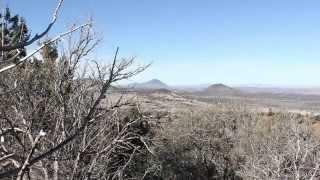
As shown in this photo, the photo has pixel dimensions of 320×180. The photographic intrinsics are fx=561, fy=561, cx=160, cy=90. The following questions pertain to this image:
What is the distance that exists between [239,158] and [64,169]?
2591 centimetres

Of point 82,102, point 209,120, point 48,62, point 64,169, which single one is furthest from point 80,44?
point 209,120

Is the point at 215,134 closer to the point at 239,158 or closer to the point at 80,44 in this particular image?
the point at 239,158

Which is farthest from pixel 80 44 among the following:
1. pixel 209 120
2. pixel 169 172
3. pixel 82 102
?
pixel 209 120

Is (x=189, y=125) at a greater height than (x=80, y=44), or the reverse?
(x=80, y=44)

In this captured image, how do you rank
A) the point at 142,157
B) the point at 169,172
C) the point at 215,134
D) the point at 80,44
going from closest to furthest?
the point at 80,44 → the point at 142,157 → the point at 169,172 → the point at 215,134

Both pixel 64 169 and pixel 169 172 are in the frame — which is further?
pixel 169 172

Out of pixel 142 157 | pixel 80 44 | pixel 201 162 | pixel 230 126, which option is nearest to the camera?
pixel 80 44

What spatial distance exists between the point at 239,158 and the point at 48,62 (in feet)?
65.8

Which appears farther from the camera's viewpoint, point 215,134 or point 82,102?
point 215,134

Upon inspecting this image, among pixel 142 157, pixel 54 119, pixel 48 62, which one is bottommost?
pixel 142 157

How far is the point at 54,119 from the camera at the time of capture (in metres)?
16.6

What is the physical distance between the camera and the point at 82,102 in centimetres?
1695

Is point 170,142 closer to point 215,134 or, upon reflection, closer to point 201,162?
point 201,162

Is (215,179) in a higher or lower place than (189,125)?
lower
